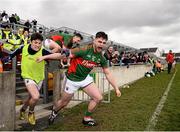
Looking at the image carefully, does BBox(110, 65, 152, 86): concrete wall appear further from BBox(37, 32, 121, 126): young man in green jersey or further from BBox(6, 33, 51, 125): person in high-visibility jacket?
BBox(6, 33, 51, 125): person in high-visibility jacket

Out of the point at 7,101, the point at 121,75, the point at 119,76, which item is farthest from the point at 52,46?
the point at 121,75

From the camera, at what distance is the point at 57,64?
419 inches

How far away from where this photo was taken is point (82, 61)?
7070 millimetres

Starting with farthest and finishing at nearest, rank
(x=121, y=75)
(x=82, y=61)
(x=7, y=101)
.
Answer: (x=121, y=75) → (x=82, y=61) → (x=7, y=101)

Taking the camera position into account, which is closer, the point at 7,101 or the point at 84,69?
the point at 7,101

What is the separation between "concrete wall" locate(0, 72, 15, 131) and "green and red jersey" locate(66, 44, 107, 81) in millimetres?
1347

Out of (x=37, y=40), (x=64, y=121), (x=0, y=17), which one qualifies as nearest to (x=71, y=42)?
(x=37, y=40)

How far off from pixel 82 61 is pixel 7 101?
1831 mm

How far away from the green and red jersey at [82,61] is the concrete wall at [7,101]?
1.35 meters

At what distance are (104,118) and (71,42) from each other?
6.97 feet

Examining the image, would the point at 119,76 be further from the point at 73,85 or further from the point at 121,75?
the point at 73,85

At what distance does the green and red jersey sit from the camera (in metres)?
6.96

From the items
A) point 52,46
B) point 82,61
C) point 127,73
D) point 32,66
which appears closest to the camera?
point 32,66

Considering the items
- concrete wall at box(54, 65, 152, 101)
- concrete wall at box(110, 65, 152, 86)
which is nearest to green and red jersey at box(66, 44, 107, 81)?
concrete wall at box(54, 65, 152, 101)
